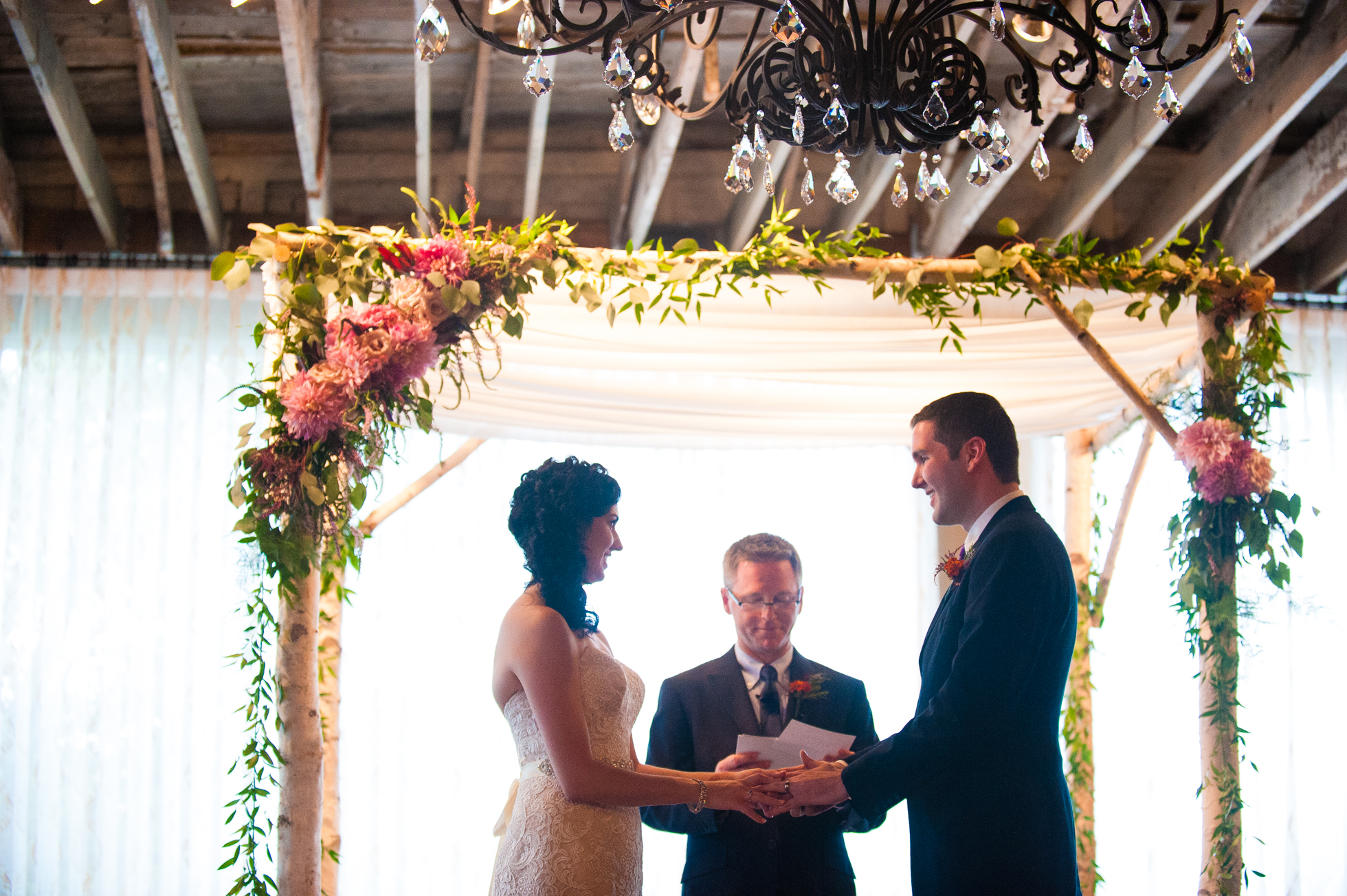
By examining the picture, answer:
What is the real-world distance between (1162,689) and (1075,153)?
3.82 meters

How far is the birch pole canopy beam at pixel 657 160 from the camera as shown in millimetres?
4020

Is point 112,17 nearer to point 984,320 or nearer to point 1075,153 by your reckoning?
point 984,320

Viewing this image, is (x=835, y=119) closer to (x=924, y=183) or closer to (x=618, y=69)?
(x=924, y=183)

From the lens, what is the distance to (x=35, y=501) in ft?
15.7

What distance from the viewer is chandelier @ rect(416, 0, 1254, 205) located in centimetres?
196

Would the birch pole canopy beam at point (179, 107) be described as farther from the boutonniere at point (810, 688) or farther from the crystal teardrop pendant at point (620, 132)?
the boutonniere at point (810, 688)

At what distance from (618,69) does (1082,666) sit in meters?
3.28

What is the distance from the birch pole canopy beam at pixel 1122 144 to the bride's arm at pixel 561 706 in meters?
2.69

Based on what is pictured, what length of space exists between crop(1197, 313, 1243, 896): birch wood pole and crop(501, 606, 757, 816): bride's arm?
1627 millimetres

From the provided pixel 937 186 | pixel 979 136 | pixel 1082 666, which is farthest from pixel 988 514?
pixel 1082 666

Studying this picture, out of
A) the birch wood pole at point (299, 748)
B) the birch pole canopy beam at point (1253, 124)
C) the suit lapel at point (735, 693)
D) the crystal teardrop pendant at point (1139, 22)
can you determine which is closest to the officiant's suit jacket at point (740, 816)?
the suit lapel at point (735, 693)

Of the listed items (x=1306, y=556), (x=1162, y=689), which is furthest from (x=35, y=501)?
(x=1306, y=556)

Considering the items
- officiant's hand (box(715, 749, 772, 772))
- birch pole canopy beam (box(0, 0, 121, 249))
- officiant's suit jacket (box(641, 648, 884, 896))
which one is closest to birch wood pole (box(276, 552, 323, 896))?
officiant's suit jacket (box(641, 648, 884, 896))

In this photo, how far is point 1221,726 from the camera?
10.2 ft
